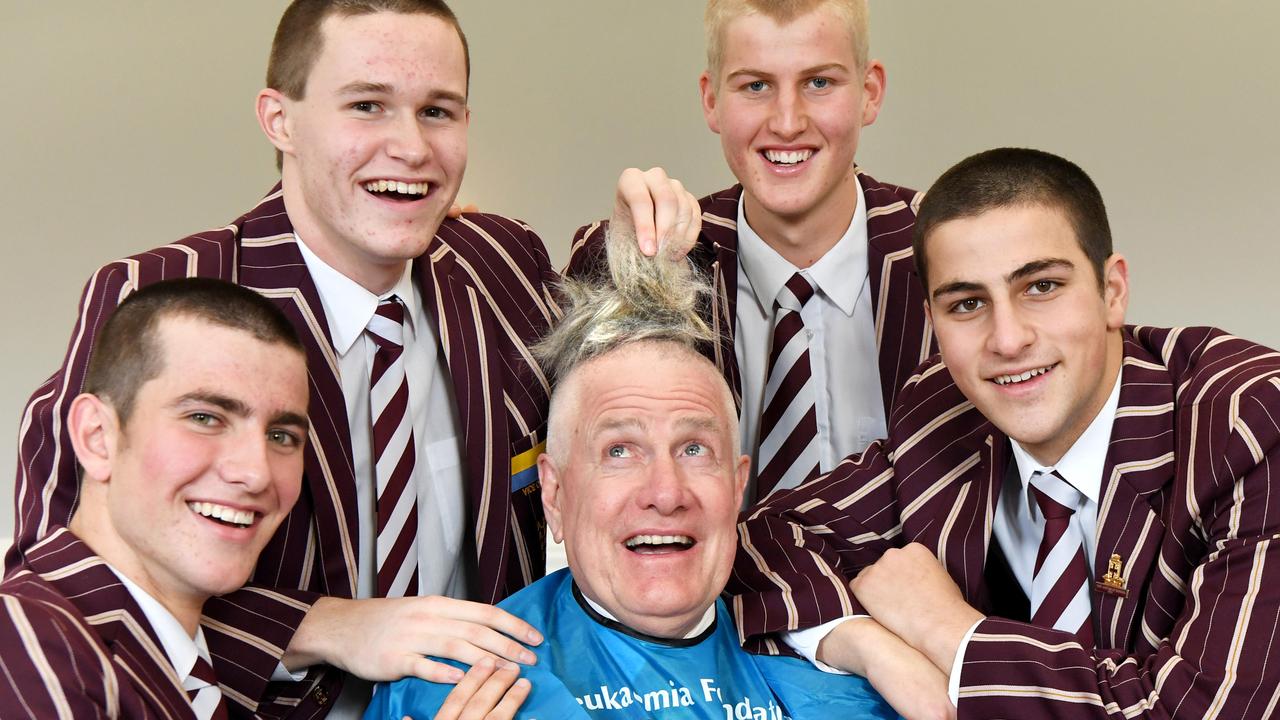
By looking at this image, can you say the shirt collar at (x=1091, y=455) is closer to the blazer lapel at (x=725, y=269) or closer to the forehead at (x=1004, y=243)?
the forehead at (x=1004, y=243)

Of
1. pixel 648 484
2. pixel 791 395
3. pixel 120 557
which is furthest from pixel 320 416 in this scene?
pixel 791 395

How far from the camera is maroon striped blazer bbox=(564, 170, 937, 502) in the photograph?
10.6ft

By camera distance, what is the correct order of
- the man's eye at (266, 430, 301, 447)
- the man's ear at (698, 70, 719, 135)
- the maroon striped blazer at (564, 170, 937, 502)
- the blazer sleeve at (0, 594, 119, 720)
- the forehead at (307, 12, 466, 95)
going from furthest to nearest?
the man's ear at (698, 70, 719, 135) → the maroon striped blazer at (564, 170, 937, 502) → the forehead at (307, 12, 466, 95) → the man's eye at (266, 430, 301, 447) → the blazer sleeve at (0, 594, 119, 720)

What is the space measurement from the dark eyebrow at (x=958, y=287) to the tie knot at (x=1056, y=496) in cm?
36

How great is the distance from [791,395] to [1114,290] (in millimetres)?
855

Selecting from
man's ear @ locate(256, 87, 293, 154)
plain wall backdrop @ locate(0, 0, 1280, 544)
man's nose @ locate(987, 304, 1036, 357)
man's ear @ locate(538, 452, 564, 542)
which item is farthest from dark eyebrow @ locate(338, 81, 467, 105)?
plain wall backdrop @ locate(0, 0, 1280, 544)

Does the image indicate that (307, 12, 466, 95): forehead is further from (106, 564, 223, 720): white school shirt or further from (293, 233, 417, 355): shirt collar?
(106, 564, 223, 720): white school shirt

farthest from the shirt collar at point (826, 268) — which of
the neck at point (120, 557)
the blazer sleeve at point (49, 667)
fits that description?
the blazer sleeve at point (49, 667)

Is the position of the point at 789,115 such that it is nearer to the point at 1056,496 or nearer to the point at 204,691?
the point at 1056,496

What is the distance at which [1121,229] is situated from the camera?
222 inches

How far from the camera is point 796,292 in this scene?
328 centimetres

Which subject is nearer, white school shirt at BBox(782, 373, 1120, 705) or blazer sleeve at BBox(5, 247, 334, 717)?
blazer sleeve at BBox(5, 247, 334, 717)

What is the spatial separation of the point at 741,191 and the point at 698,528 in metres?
1.21

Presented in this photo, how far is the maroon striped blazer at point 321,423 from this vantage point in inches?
98.7
